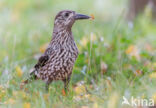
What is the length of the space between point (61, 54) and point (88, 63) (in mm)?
458

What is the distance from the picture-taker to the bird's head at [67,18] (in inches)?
224

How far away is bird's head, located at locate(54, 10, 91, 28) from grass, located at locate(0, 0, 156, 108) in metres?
0.41

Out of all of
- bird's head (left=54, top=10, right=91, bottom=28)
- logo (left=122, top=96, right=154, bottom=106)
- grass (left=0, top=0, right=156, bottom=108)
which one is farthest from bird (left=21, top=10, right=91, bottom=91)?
logo (left=122, top=96, right=154, bottom=106)

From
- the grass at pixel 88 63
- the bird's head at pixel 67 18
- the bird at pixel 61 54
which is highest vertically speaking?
the bird's head at pixel 67 18

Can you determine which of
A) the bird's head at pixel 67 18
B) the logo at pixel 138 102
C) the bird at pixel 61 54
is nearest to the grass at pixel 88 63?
the logo at pixel 138 102

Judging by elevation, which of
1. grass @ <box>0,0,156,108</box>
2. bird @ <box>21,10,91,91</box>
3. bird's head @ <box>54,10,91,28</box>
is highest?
bird's head @ <box>54,10,91,28</box>

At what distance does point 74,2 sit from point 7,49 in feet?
17.8

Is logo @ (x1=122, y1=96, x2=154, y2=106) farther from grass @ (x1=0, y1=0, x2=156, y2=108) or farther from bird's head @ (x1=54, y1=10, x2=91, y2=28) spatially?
bird's head @ (x1=54, y1=10, x2=91, y2=28)

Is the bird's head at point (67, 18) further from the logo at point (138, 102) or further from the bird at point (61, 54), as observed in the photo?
the logo at point (138, 102)

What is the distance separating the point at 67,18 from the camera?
573 cm

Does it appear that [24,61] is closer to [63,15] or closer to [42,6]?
[63,15]

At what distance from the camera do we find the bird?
18.3ft

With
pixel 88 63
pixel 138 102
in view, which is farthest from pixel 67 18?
pixel 138 102

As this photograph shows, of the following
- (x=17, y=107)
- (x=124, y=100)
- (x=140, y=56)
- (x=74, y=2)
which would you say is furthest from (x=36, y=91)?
(x=74, y=2)
